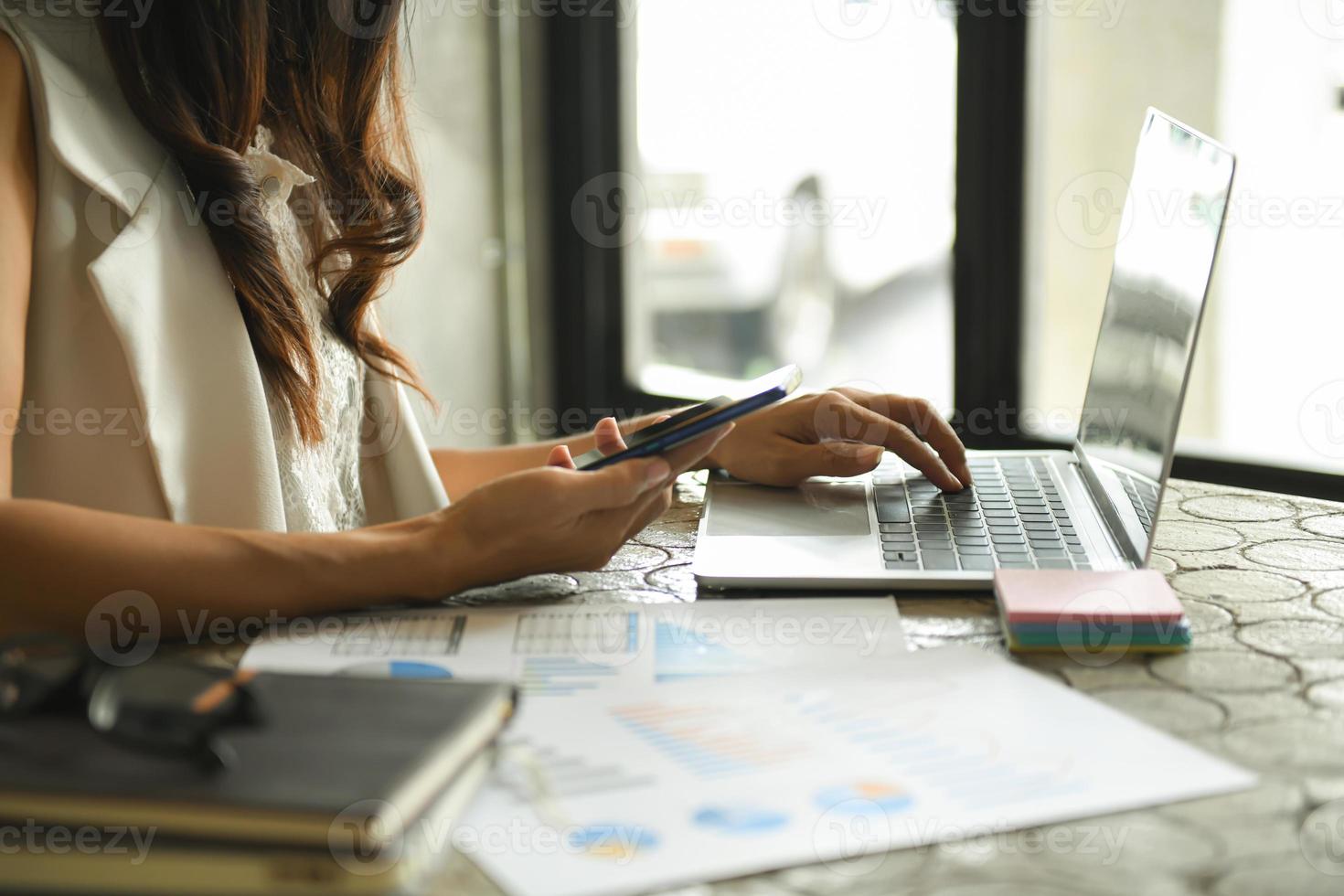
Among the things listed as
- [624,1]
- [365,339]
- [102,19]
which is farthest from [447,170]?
[102,19]

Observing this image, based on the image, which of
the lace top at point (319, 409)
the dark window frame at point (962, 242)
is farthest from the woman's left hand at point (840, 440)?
the dark window frame at point (962, 242)

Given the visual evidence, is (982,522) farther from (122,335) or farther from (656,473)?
(122,335)

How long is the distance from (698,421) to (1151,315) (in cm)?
36

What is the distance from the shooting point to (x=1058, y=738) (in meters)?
0.53

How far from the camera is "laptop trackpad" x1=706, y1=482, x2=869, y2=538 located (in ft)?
2.79

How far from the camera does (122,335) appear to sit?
79 cm

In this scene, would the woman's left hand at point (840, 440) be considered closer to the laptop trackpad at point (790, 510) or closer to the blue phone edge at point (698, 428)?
the laptop trackpad at point (790, 510)

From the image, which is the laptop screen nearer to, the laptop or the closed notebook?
the laptop

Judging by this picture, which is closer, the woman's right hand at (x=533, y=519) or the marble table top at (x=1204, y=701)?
the marble table top at (x=1204, y=701)

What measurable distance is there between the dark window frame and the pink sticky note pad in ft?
2.86

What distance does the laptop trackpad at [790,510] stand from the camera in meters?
0.85

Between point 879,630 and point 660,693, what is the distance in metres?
0.15

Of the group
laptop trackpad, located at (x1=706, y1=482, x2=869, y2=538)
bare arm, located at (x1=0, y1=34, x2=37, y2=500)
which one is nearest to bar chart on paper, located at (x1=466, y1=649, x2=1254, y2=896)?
laptop trackpad, located at (x1=706, y1=482, x2=869, y2=538)

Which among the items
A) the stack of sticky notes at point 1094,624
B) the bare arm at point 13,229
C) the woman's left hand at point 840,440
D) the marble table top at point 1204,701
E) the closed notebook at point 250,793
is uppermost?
the bare arm at point 13,229
